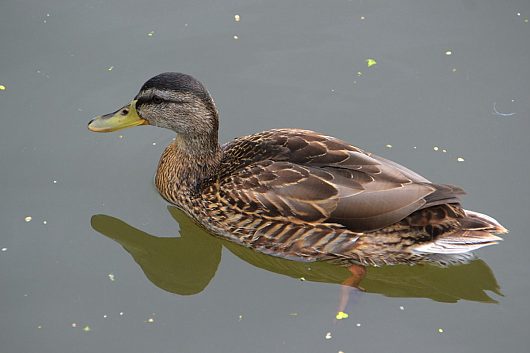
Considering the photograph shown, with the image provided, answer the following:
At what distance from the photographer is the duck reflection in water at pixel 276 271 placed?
687 centimetres

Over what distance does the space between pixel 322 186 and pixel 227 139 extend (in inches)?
64.2

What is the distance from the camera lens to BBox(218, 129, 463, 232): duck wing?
21.5ft

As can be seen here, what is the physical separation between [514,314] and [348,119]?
2580mm

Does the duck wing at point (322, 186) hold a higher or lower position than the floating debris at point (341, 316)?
higher

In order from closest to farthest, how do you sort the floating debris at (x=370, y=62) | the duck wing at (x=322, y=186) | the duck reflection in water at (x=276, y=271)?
the duck wing at (x=322, y=186) → the duck reflection in water at (x=276, y=271) → the floating debris at (x=370, y=62)

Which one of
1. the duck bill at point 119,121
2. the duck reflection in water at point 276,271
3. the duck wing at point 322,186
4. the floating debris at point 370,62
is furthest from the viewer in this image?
the floating debris at point 370,62

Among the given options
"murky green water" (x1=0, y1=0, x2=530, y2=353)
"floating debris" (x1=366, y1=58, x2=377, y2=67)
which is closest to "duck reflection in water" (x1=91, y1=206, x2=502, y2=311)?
"murky green water" (x1=0, y1=0, x2=530, y2=353)

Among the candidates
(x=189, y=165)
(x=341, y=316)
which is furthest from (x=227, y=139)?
(x=341, y=316)

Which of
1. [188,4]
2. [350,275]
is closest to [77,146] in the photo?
[188,4]

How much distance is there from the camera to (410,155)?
7.77 m

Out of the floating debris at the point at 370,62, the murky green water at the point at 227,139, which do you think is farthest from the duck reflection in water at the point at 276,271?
the floating debris at the point at 370,62

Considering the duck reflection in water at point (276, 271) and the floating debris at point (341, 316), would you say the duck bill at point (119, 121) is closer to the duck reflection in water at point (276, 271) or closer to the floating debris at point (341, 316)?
the duck reflection in water at point (276, 271)

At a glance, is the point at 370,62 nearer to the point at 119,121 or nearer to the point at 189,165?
the point at 189,165

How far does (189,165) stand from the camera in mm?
7289
